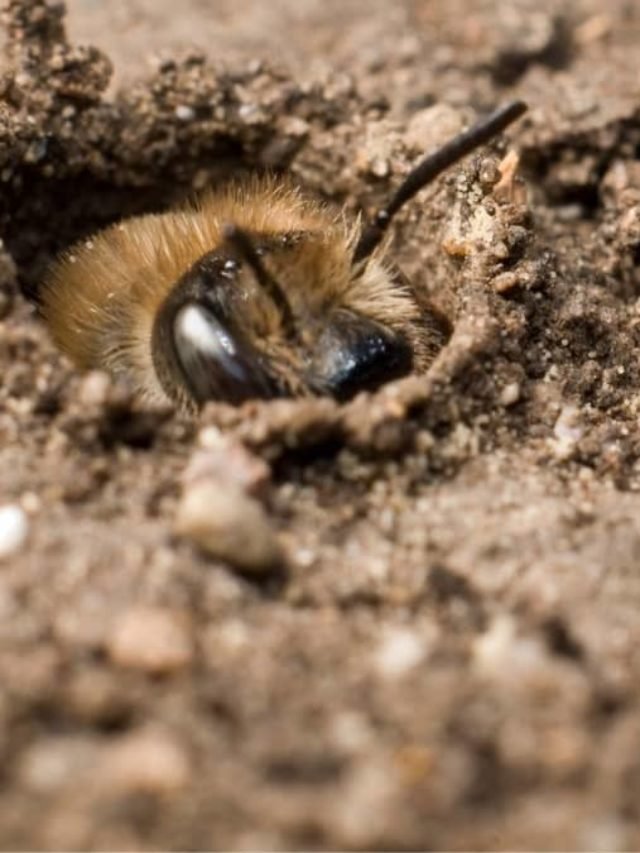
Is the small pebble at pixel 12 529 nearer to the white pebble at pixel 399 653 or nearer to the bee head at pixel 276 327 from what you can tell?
the bee head at pixel 276 327

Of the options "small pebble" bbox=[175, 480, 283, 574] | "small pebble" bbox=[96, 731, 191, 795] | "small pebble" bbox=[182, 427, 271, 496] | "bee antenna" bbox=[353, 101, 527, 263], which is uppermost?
"bee antenna" bbox=[353, 101, 527, 263]

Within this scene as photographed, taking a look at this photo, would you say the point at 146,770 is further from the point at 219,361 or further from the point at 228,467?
the point at 219,361

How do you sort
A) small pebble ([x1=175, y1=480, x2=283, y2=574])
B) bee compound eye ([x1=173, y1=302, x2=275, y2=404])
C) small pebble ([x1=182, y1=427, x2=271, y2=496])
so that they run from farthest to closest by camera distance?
bee compound eye ([x1=173, y1=302, x2=275, y2=404])
small pebble ([x1=182, y1=427, x2=271, y2=496])
small pebble ([x1=175, y1=480, x2=283, y2=574])

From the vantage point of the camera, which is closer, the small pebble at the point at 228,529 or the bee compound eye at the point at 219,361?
the small pebble at the point at 228,529

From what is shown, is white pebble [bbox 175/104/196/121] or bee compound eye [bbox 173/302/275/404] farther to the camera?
white pebble [bbox 175/104/196/121]

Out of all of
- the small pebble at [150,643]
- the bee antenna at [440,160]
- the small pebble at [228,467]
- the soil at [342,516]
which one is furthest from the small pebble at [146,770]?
the bee antenna at [440,160]

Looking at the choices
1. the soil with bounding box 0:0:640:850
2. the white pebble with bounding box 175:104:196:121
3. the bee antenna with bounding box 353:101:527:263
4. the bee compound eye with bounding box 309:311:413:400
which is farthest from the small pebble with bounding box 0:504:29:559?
the white pebble with bounding box 175:104:196:121

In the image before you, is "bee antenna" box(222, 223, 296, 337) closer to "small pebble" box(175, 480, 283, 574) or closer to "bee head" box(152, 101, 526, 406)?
"bee head" box(152, 101, 526, 406)

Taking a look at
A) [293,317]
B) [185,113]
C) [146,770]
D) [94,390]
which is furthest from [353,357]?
[185,113]
